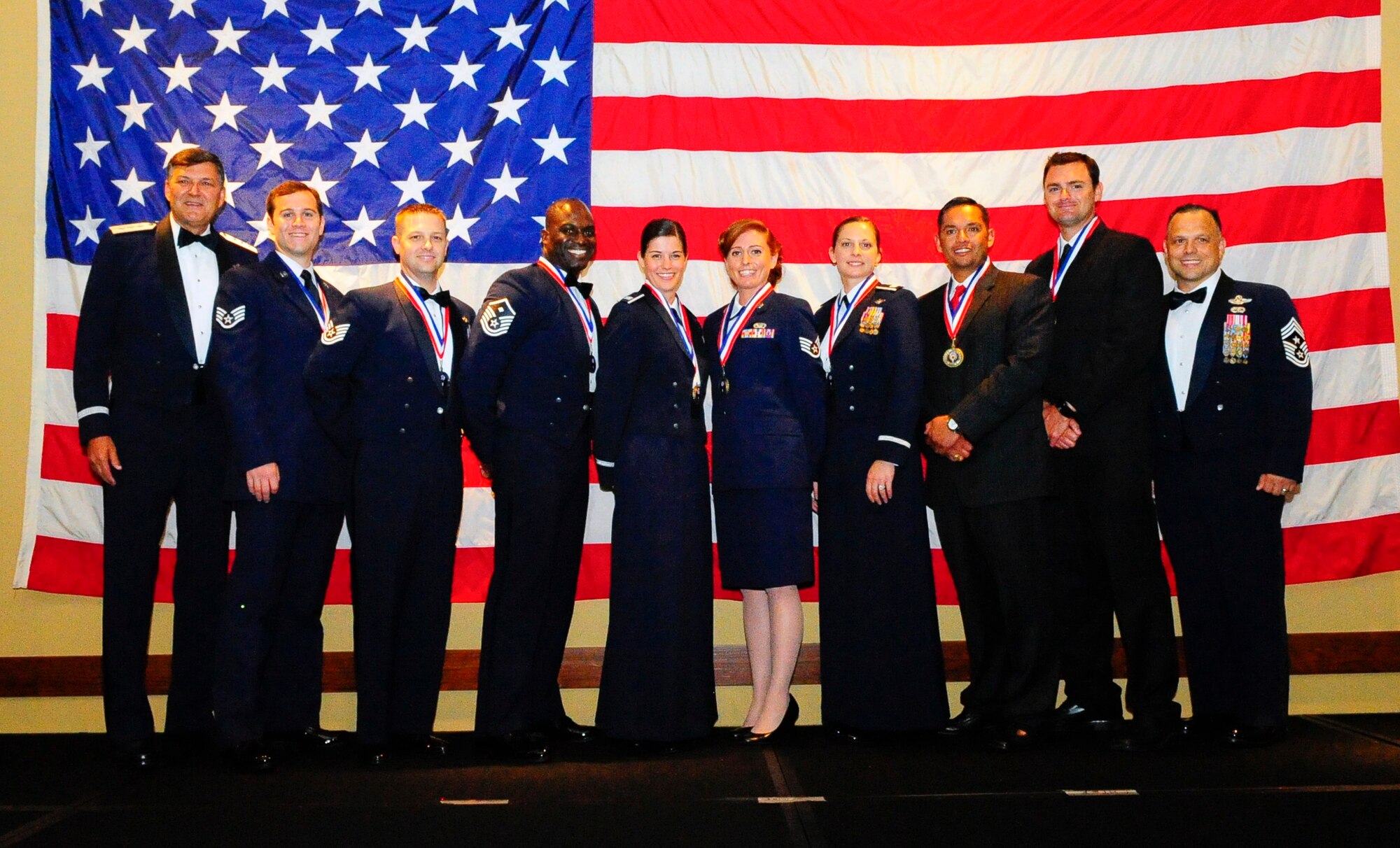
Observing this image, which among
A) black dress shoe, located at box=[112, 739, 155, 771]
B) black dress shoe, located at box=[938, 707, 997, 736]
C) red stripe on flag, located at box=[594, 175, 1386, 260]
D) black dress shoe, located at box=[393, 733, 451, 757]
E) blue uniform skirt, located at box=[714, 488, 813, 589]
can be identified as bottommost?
black dress shoe, located at box=[112, 739, 155, 771]

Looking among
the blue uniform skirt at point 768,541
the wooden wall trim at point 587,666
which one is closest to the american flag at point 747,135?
the wooden wall trim at point 587,666

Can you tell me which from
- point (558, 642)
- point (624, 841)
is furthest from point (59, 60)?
point (624, 841)

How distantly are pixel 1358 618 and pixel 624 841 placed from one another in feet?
11.9

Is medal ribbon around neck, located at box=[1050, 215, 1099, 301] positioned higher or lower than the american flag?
lower

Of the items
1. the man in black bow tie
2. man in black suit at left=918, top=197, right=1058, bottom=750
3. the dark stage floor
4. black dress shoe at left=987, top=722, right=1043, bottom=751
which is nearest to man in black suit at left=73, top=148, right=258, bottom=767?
the dark stage floor

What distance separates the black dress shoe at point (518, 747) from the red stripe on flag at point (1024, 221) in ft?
6.68

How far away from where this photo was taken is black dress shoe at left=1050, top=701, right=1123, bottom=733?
3.82 m

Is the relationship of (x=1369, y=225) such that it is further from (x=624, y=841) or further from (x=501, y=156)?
(x=624, y=841)

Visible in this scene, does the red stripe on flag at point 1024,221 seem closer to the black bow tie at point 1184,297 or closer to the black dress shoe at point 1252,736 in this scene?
the black bow tie at point 1184,297

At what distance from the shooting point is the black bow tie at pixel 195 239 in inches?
152

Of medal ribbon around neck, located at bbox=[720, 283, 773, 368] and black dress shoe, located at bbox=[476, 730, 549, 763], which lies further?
medal ribbon around neck, located at bbox=[720, 283, 773, 368]

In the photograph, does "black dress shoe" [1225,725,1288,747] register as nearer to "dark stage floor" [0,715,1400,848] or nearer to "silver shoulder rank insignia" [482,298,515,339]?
"dark stage floor" [0,715,1400,848]

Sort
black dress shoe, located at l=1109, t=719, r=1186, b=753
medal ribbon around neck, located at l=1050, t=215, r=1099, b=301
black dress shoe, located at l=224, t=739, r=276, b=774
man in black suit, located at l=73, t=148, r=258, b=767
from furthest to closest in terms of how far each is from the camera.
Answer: medal ribbon around neck, located at l=1050, t=215, r=1099, b=301 < man in black suit, located at l=73, t=148, r=258, b=767 < black dress shoe, located at l=1109, t=719, r=1186, b=753 < black dress shoe, located at l=224, t=739, r=276, b=774

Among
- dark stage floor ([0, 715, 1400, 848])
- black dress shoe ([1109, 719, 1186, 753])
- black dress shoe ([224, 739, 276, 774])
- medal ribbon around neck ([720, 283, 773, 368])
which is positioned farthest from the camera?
medal ribbon around neck ([720, 283, 773, 368])
